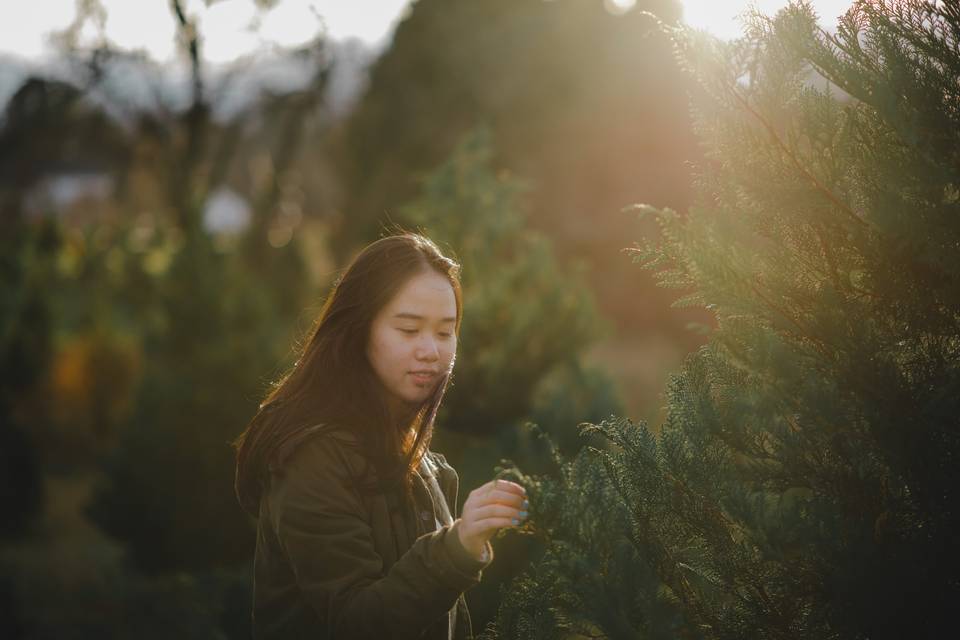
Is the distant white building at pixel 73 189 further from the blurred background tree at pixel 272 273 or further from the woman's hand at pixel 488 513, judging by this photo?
the woman's hand at pixel 488 513

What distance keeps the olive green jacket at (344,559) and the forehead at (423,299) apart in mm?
349

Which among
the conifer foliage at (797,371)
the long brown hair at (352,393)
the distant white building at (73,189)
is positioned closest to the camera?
the conifer foliage at (797,371)

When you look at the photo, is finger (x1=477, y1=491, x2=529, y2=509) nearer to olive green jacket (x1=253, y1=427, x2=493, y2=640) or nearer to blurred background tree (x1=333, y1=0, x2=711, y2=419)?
olive green jacket (x1=253, y1=427, x2=493, y2=640)

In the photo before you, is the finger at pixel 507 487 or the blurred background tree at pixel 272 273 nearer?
the finger at pixel 507 487

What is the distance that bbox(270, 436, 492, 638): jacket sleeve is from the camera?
1757mm

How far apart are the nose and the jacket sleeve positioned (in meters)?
0.34

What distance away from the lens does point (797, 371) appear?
183cm

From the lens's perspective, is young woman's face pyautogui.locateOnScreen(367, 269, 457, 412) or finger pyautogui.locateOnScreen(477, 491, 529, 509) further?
young woman's face pyautogui.locateOnScreen(367, 269, 457, 412)

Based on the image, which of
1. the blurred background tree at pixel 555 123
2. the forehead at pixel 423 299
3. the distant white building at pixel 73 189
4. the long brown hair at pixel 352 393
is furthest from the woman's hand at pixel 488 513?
the distant white building at pixel 73 189

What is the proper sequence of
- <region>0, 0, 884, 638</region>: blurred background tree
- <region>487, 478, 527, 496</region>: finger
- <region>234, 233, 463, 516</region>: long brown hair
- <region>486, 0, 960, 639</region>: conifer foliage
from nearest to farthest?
<region>486, 0, 960, 639</region>: conifer foliage → <region>487, 478, 527, 496</region>: finger → <region>234, 233, 463, 516</region>: long brown hair → <region>0, 0, 884, 638</region>: blurred background tree

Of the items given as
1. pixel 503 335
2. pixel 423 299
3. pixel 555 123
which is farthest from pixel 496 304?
pixel 555 123

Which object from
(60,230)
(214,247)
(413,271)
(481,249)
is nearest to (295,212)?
(60,230)

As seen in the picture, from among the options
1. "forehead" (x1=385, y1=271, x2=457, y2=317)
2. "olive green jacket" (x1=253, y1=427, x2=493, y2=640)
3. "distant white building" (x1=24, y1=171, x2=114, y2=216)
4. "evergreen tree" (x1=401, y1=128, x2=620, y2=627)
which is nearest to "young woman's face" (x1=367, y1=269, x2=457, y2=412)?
"forehead" (x1=385, y1=271, x2=457, y2=317)

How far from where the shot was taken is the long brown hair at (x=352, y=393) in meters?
2.04
